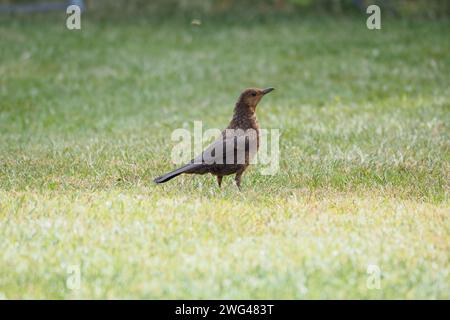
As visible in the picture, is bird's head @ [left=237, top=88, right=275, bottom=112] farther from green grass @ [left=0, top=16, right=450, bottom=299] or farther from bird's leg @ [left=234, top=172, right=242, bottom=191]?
green grass @ [left=0, top=16, right=450, bottom=299]

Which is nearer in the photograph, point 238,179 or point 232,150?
point 232,150

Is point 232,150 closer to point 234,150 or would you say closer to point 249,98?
point 234,150

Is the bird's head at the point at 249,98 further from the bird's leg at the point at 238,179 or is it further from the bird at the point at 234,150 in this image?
the bird's leg at the point at 238,179

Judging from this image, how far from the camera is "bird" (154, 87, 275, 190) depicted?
691cm

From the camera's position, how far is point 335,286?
5.04 m

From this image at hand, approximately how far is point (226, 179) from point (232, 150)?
0.91 meters

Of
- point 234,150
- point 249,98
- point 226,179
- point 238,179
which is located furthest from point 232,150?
point 226,179

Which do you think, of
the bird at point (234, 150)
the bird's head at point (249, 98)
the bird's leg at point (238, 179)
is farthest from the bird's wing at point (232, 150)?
the bird's head at point (249, 98)

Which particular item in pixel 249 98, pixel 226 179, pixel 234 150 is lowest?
pixel 226 179

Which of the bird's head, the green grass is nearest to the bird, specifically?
the bird's head

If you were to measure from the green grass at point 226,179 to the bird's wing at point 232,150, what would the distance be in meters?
0.29

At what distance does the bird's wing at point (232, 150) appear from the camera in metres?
6.95

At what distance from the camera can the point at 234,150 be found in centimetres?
705
